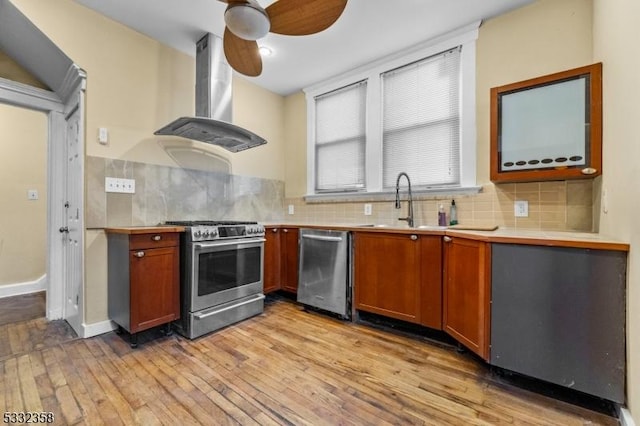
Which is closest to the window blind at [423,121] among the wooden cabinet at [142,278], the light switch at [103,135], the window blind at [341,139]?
the window blind at [341,139]

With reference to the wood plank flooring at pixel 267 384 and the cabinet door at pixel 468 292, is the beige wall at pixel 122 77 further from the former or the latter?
the cabinet door at pixel 468 292

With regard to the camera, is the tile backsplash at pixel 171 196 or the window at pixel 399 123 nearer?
the tile backsplash at pixel 171 196

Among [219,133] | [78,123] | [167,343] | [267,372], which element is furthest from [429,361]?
[78,123]

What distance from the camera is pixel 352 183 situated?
11.1 ft

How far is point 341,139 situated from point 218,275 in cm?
218

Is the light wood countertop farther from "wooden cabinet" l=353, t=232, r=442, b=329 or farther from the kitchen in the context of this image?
"wooden cabinet" l=353, t=232, r=442, b=329

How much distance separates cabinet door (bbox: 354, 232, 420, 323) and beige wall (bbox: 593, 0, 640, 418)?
111cm

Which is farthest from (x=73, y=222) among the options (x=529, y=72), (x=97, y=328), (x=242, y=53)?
(x=529, y=72)

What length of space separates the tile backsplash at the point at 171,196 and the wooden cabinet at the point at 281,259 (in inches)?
24.7

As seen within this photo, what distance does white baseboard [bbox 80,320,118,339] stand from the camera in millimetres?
2215

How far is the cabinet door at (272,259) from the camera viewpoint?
306cm

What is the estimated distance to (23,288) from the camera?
137 inches

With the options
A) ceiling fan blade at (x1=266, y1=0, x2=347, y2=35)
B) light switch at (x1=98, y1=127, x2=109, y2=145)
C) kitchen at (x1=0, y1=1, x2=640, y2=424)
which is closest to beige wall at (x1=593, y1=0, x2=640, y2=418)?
kitchen at (x1=0, y1=1, x2=640, y2=424)

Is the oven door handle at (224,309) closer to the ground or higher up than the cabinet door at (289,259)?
closer to the ground
